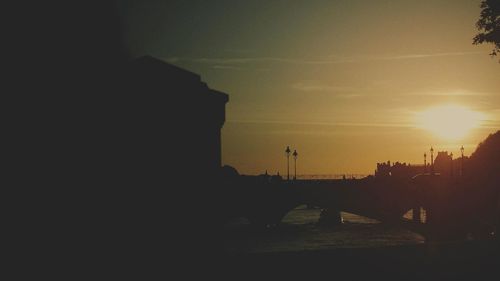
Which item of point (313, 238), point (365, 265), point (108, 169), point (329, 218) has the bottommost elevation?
point (313, 238)

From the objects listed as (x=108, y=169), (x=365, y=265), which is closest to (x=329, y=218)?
(x=365, y=265)

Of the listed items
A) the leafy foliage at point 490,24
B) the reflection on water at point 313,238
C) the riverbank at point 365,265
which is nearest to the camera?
the riverbank at point 365,265

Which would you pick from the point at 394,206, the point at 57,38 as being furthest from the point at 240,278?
the point at 394,206

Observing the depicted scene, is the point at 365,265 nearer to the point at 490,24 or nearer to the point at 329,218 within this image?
the point at 490,24

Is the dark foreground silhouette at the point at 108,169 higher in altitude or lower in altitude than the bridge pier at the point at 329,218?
higher

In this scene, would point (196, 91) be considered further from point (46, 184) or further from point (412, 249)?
point (412, 249)

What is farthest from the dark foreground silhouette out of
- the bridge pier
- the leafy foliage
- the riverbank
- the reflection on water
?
the bridge pier

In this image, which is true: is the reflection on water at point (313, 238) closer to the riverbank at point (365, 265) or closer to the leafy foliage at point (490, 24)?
the leafy foliage at point (490, 24)

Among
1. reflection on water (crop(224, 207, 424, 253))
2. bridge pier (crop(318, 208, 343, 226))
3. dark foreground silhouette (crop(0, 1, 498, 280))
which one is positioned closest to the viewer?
dark foreground silhouette (crop(0, 1, 498, 280))

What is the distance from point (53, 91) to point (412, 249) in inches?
159

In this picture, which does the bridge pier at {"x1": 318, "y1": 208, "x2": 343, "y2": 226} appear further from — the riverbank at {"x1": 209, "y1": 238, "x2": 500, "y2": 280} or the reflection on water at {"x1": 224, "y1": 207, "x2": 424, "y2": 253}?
the riverbank at {"x1": 209, "y1": 238, "x2": 500, "y2": 280}

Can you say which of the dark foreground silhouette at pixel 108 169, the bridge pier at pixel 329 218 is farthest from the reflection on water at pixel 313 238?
the dark foreground silhouette at pixel 108 169

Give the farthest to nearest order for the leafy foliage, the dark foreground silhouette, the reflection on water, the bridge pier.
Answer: the bridge pier → the reflection on water → the leafy foliage → the dark foreground silhouette

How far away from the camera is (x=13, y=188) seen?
439cm
